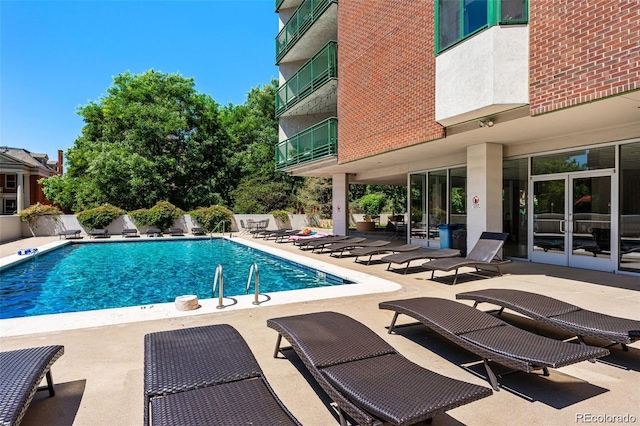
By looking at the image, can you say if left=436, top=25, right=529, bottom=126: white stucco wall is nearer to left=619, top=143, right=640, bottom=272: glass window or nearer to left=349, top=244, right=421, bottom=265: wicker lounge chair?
left=619, top=143, right=640, bottom=272: glass window

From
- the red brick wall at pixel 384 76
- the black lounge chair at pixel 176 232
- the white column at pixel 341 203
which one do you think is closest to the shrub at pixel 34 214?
the black lounge chair at pixel 176 232

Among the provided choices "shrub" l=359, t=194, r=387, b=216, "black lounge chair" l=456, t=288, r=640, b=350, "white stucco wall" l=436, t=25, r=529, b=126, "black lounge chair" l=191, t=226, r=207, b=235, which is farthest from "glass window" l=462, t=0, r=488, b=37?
"shrub" l=359, t=194, r=387, b=216

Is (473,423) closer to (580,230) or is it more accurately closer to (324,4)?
(580,230)

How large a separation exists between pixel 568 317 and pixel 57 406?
4.79 m

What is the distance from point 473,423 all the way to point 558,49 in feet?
22.2

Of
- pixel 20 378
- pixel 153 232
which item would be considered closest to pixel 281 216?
pixel 153 232

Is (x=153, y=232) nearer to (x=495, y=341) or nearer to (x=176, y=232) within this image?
(x=176, y=232)

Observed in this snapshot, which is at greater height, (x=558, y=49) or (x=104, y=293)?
(x=558, y=49)

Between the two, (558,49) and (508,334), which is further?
(558,49)

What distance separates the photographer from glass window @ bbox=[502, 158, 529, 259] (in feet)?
34.9

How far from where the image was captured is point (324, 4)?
49.8ft

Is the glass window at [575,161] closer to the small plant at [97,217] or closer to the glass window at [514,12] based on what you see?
Answer: the glass window at [514,12]

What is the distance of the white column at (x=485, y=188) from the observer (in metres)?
10.3

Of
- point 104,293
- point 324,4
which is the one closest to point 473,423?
point 104,293
